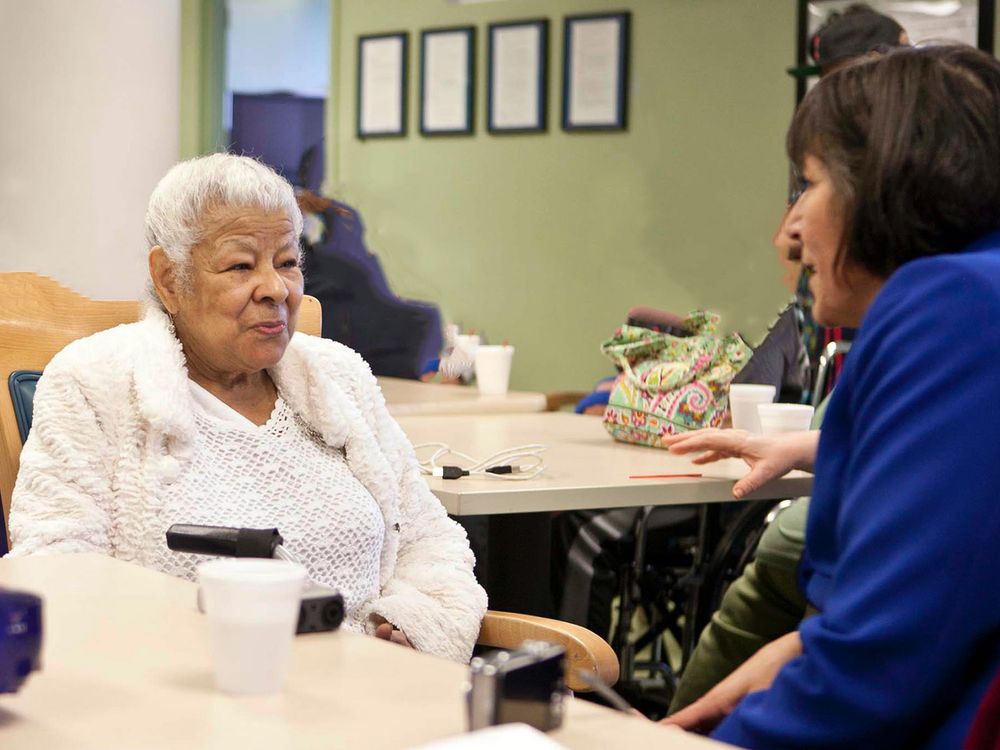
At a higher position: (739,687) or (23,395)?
(23,395)

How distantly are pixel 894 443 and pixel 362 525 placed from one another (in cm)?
Answer: 105

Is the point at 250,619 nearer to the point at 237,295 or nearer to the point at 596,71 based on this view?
the point at 237,295

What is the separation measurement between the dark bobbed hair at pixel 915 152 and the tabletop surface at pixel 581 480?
1049mm

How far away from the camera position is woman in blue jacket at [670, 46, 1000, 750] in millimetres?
1118

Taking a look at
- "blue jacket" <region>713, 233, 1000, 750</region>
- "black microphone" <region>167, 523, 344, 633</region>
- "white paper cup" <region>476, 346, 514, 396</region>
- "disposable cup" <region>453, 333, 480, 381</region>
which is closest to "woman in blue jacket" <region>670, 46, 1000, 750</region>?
"blue jacket" <region>713, 233, 1000, 750</region>

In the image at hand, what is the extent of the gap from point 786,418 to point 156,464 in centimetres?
124

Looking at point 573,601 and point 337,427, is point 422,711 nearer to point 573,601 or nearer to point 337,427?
point 337,427

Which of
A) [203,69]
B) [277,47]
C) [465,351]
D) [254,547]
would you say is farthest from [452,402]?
[203,69]

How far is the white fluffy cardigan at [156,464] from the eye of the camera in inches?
73.4

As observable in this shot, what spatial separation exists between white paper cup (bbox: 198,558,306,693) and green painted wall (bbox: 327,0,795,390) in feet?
13.9

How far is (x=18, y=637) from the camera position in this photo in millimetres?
1033

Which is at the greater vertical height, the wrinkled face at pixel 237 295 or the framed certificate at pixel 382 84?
the framed certificate at pixel 382 84

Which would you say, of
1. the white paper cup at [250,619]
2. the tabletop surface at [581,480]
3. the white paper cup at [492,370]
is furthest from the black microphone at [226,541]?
the white paper cup at [492,370]

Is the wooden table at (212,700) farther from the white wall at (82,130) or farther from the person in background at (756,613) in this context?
the white wall at (82,130)
